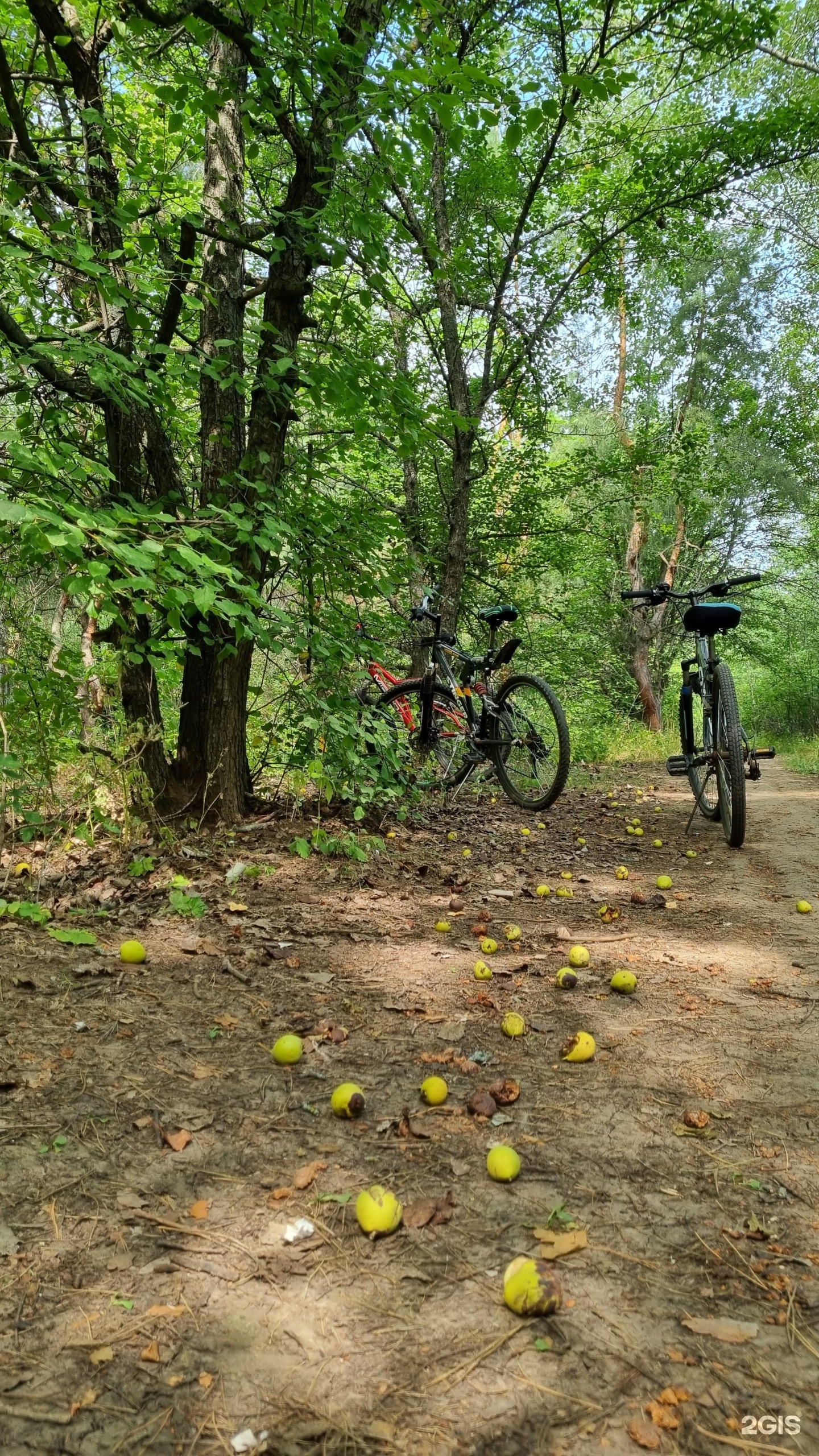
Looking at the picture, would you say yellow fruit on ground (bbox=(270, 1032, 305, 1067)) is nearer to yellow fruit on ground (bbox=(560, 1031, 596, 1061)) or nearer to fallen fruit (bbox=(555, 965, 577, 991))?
yellow fruit on ground (bbox=(560, 1031, 596, 1061))

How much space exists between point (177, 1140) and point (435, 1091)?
65 cm

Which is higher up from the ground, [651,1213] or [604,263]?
[604,263]


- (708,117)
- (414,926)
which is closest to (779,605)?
(708,117)

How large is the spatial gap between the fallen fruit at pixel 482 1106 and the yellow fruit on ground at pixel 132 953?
142 centimetres

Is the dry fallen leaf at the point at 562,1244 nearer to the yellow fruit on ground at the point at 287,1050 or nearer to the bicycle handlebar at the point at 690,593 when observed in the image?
the yellow fruit on ground at the point at 287,1050

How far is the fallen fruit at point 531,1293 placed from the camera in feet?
4.09

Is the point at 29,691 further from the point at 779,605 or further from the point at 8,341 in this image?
the point at 779,605

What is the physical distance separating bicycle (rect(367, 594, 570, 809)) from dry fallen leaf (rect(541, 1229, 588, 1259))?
4.22 meters

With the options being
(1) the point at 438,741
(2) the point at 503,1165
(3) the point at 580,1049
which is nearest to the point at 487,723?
(1) the point at 438,741

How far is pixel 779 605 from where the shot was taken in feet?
57.2

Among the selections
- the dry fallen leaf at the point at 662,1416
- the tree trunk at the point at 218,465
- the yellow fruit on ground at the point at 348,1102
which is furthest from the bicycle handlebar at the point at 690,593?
the dry fallen leaf at the point at 662,1416

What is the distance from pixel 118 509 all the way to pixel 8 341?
1.05 metres
